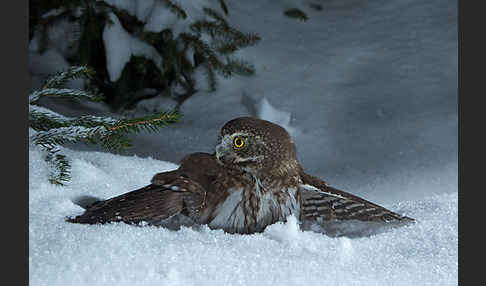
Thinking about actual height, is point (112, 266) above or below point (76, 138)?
below

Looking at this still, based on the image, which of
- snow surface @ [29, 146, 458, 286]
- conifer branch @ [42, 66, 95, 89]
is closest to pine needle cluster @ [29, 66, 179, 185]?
conifer branch @ [42, 66, 95, 89]

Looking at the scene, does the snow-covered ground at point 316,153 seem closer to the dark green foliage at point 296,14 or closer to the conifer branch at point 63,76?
the dark green foliage at point 296,14

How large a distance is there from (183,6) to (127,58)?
1.51 feet

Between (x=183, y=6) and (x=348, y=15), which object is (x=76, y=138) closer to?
(x=183, y=6)

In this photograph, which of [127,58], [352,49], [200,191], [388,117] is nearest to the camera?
[200,191]

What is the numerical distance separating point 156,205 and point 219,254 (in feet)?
0.96

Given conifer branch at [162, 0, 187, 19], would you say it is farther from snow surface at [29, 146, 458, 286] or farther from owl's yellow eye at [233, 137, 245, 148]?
owl's yellow eye at [233, 137, 245, 148]

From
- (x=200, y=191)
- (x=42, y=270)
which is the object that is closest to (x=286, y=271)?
(x=200, y=191)

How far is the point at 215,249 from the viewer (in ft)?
4.88

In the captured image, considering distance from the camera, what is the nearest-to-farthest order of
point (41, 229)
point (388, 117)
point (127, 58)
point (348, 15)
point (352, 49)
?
point (41, 229), point (127, 58), point (388, 117), point (352, 49), point (348, 15)

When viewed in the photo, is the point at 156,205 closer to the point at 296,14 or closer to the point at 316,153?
the point at 316,153

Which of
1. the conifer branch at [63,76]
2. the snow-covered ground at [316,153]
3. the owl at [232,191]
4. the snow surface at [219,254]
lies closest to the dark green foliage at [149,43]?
the snow-covered ground at [316,153]

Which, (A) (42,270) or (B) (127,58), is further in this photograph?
(B) (127,58)

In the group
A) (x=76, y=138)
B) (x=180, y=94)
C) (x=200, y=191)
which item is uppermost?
(x=76, y=138)
